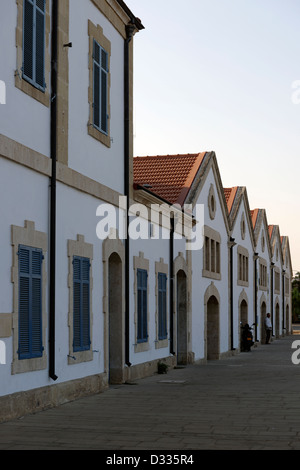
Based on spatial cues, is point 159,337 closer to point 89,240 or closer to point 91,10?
point 89,240

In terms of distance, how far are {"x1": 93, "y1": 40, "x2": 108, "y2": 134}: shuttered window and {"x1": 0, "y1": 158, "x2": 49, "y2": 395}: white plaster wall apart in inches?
135

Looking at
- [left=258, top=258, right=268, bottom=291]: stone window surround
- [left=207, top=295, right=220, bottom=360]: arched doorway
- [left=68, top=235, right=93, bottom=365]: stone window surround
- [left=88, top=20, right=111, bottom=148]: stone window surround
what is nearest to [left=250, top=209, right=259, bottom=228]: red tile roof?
[left=258, top=258, right=268, bottom=291]: stone window surround

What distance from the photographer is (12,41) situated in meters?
11.1

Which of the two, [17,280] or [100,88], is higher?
[100,88]

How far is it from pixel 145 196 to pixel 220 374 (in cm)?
514

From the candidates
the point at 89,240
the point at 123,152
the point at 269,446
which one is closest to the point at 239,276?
the point at 123,152

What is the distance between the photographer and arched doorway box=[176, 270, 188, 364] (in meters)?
23.5

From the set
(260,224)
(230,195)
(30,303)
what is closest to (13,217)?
(30,303)

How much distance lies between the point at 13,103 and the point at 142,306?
8304 millimetres

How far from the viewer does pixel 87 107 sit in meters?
14.6

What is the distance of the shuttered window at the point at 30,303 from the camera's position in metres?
11.3

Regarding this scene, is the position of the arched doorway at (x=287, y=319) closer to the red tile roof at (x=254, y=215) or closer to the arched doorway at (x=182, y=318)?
the red tile roof at (x=254, y=215)

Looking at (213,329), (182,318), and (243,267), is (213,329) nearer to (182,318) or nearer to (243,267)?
(182,318)

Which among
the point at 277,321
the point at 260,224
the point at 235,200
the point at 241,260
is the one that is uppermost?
the point at 235,200
